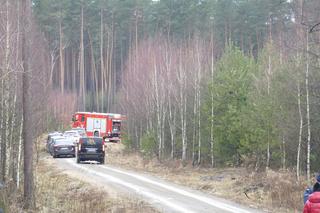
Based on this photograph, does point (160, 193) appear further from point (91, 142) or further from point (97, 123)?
point (97, 123)

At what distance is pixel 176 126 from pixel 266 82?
10.2 metres

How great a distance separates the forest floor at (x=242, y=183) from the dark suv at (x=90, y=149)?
2.16 m

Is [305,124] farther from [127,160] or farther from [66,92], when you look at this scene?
[66,92]

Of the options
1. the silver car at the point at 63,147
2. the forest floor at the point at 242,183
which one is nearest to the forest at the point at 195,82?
the forest floor at the point at 242,183

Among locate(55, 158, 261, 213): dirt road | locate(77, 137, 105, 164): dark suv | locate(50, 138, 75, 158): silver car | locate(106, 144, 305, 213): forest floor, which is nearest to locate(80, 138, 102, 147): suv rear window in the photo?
locate(77, 137, 105, 164): dark suv

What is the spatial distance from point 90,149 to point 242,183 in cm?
1438

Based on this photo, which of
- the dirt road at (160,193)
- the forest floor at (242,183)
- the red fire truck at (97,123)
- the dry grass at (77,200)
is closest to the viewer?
the dry grass at (77,200)

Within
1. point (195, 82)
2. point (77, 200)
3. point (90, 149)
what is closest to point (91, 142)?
point (90, 149)

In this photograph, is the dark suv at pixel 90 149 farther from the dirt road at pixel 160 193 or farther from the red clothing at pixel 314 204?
the red clothing at pixel 314 204

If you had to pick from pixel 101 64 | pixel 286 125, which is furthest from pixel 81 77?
pixel 286 125

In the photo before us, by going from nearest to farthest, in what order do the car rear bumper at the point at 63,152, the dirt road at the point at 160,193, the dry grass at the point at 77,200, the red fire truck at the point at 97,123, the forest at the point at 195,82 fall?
the dry grass at the point at 77,200 → the dirt road at the point at 160,193 → the forest at the point at 195,82 → the car rear bumper at the point at 63,152 → the red fire truck at the point at 97,123

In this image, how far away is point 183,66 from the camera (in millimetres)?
37031

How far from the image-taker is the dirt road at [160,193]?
56.2 ft

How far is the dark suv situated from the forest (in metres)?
3.02
